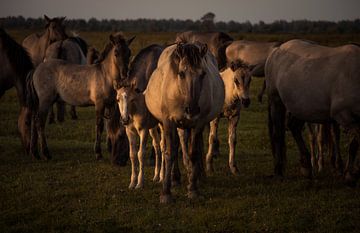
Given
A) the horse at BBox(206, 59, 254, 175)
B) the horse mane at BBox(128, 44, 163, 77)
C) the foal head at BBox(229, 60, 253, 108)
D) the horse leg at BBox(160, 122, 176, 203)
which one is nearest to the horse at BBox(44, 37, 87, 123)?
the horse mane at BBox(128, 44, 163, 77)

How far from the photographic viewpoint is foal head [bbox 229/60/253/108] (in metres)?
11.3

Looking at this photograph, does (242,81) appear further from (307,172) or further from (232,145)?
A: (307,172)

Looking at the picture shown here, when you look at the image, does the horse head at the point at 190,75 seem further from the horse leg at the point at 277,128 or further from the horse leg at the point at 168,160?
the horse leg at the point at 277,128

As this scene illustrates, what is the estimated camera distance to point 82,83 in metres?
13.4

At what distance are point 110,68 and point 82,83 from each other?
0.85 meters

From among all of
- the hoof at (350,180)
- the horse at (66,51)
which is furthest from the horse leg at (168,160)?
the horse at (66,51)

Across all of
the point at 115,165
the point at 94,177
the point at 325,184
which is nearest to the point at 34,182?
the point at 94,177

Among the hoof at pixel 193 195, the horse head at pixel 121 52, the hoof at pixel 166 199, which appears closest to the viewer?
the hoof at pixel 166 199

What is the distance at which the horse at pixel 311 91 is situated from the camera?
927cm

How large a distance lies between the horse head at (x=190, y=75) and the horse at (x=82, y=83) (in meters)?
4.28

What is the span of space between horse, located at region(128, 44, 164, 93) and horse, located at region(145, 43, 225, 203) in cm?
179

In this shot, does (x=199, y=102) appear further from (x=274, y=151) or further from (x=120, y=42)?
(x=120, y=42)

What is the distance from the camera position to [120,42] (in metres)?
12.7

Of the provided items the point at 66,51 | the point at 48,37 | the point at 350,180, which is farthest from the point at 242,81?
the point at 48,37
